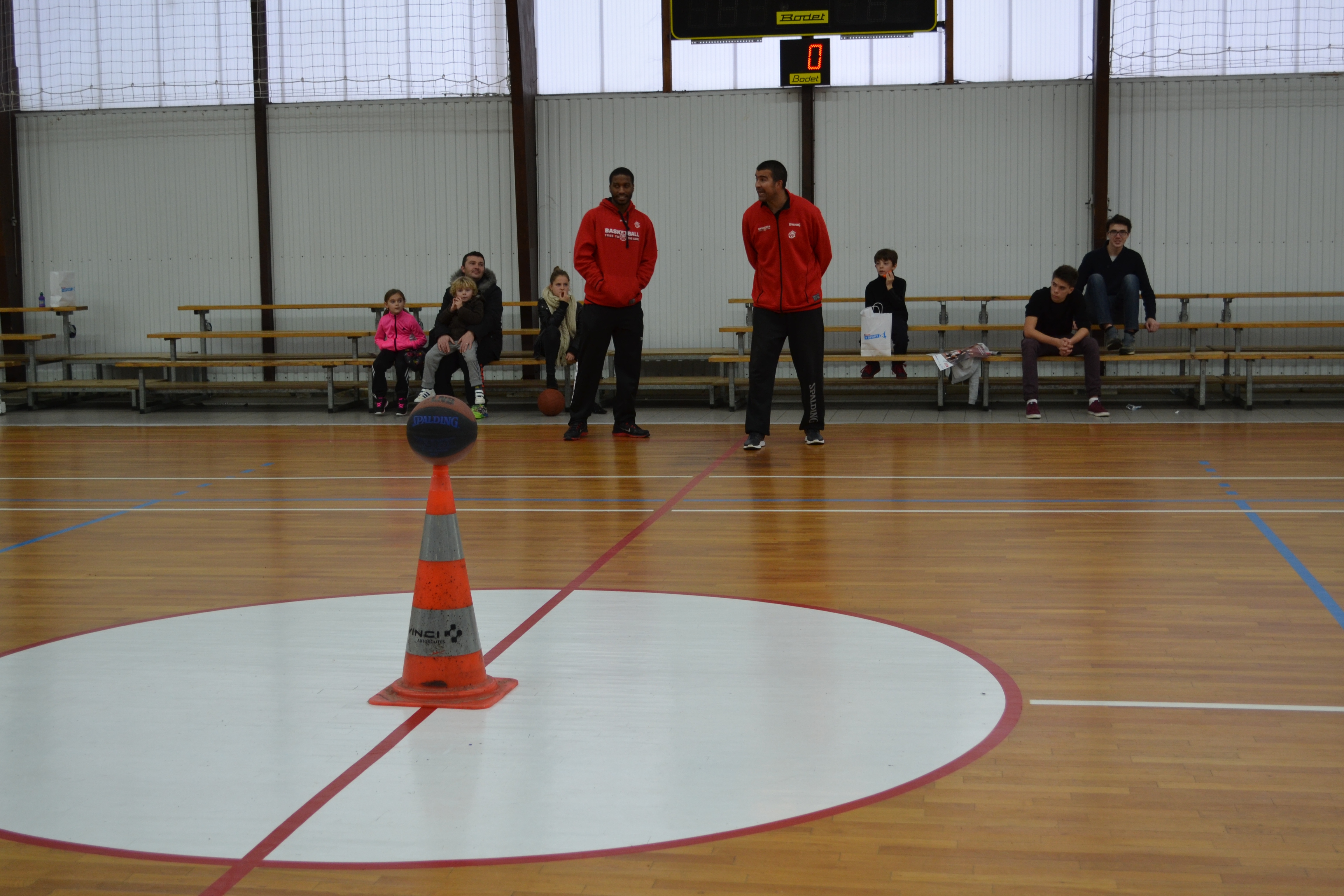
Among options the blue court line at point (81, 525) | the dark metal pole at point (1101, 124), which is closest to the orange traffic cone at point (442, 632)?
the blue court line at point (81, 525)

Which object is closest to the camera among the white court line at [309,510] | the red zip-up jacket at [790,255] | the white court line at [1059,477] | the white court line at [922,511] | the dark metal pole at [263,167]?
the white court line at [922,511]

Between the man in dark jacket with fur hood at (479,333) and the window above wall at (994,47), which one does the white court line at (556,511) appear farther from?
the window above wall at (994,47)

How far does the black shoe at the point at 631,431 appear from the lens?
902 centimetres

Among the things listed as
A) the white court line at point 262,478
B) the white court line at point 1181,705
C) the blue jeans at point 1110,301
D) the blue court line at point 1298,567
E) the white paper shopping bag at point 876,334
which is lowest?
the white court line at point 1181,705

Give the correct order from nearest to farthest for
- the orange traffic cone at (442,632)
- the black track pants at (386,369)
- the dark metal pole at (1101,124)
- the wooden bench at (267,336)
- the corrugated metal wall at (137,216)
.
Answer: the orange traffic cone at (442,632)
the dark metal pole at (1101,124)
the black track pants at (386,369)
the wooden bench at (267,336)
the corrugated metal wall at (137,216)

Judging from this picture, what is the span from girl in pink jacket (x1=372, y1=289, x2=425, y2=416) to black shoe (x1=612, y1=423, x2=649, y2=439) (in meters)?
2.92

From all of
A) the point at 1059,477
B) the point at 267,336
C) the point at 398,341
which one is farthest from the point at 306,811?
the point at 267,336

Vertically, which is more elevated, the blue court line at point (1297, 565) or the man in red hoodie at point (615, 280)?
the man in red hoodie at point (615, 280)

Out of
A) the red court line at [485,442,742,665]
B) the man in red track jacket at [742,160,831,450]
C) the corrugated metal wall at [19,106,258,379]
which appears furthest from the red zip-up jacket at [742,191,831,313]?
the corrugated metal wall at [19,106,258,379]

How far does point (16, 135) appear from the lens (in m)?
13.0

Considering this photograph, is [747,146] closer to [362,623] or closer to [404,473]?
[404,473]

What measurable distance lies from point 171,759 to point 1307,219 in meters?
11.5

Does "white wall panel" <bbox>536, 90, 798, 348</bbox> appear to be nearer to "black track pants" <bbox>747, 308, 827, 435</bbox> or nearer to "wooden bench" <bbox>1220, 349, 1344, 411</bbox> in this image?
"black track pants" <bbox>747, 308, 827, 435</bbox>

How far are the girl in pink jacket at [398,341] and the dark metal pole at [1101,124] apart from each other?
6.19 meters
